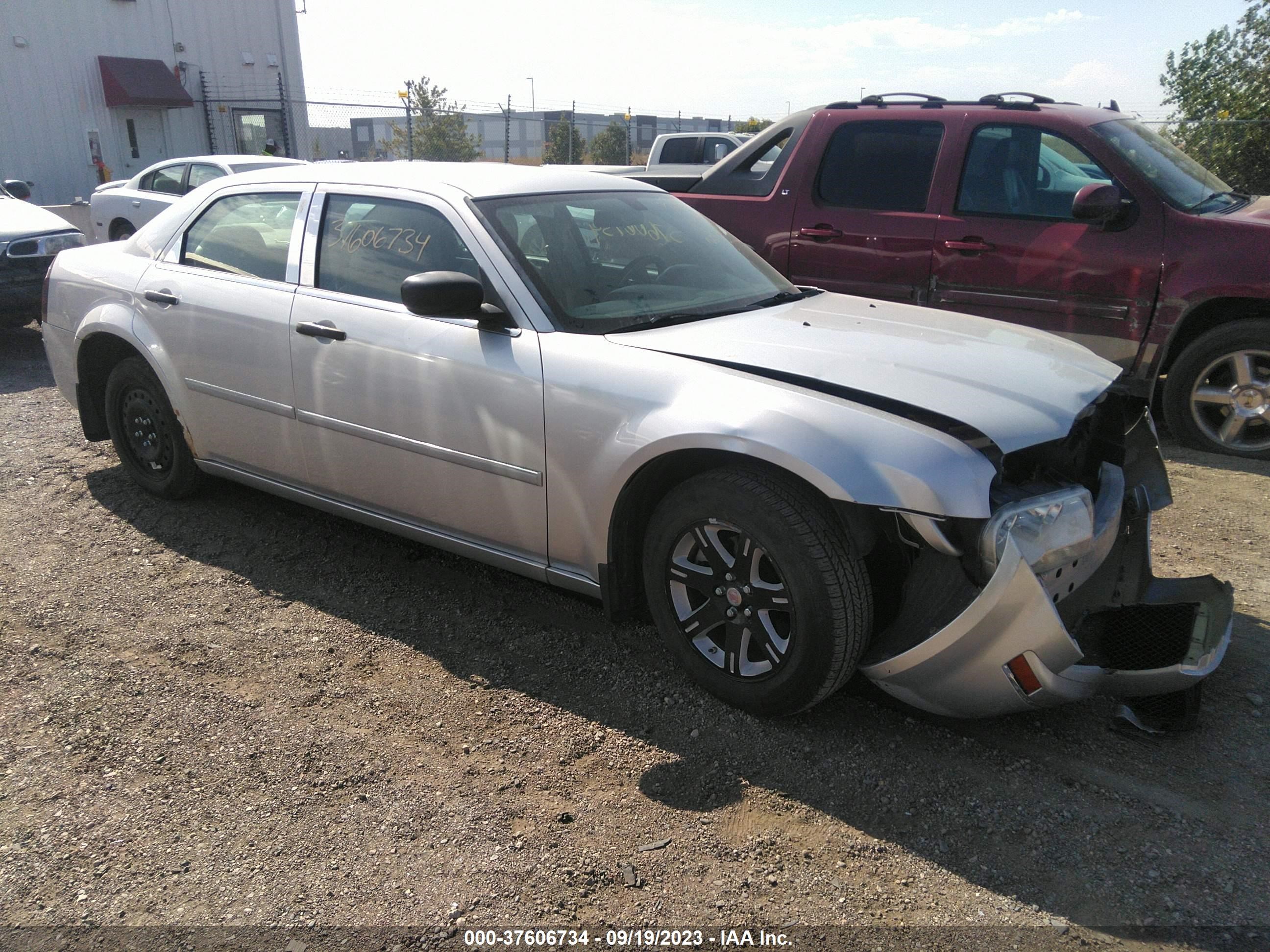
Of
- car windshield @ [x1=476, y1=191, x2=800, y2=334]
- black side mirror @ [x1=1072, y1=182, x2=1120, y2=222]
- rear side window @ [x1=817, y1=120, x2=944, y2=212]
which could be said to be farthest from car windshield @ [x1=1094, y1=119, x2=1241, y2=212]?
car windshield @ [x1=476, y1=191, x2=800, y2=334]

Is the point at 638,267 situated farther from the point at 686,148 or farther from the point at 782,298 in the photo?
the point at 686,148

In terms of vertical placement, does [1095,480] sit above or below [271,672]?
above

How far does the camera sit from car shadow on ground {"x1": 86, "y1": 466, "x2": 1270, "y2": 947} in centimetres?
250

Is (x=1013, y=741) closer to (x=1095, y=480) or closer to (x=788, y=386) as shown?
(x=1095, y=480)

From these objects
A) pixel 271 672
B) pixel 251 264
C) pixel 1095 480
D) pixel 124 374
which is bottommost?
pixel 271 672

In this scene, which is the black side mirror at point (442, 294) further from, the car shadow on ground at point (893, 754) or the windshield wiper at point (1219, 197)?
the windshield wiper at point (1219, 197)

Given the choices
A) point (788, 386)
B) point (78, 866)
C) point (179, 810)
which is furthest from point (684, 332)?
point (78, 866)

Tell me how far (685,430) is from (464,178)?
1621 millimetres

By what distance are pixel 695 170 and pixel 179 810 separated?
27.0ft


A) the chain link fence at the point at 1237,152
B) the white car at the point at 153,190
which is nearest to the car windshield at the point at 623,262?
the white car at the point at 153,190

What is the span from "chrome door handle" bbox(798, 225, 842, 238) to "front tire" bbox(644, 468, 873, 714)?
12.6 feet

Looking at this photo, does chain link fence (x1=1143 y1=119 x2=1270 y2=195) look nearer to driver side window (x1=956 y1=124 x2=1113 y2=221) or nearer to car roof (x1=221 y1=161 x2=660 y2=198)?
driver side window (x1=956 y1=124 x2=1113 y2=221)

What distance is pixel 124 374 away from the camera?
483 cm

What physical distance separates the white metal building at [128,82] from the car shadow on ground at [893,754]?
22.4 meters
